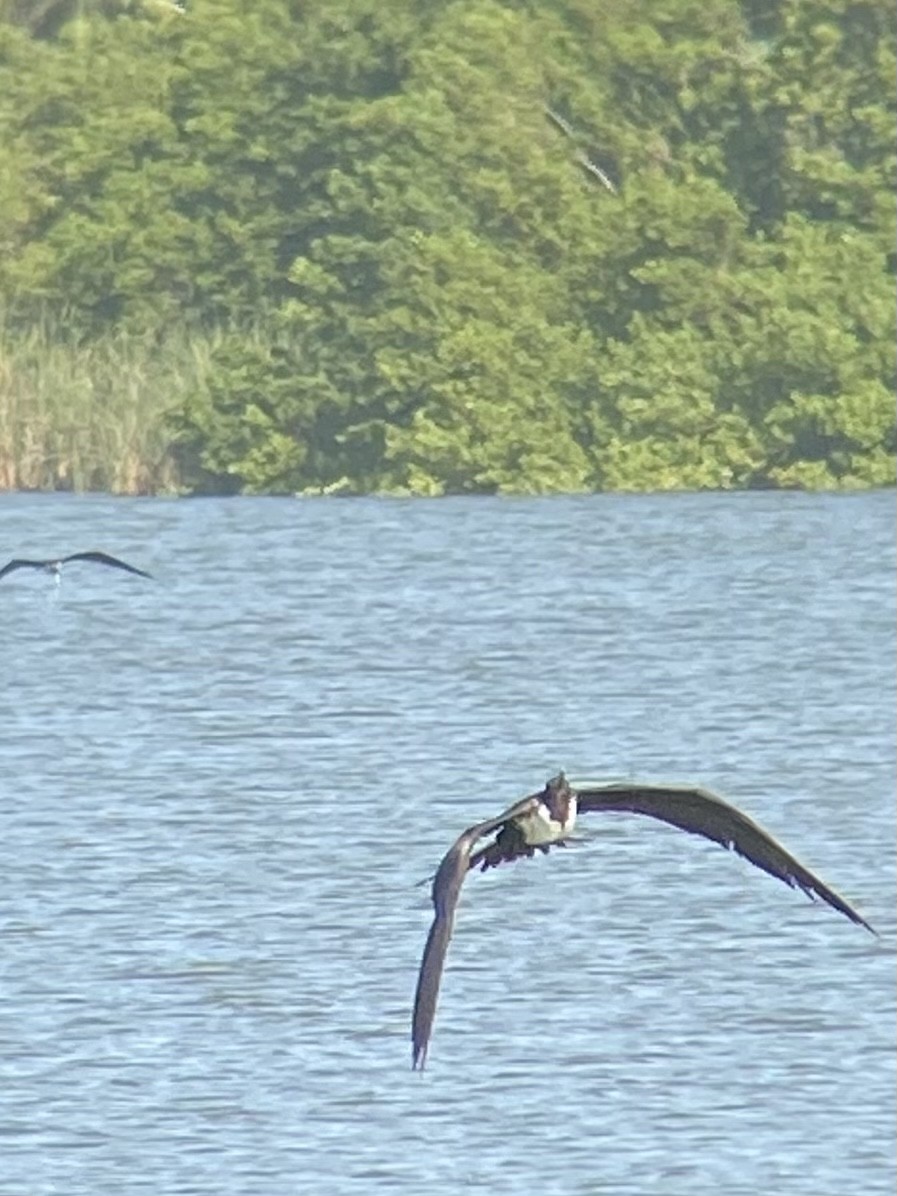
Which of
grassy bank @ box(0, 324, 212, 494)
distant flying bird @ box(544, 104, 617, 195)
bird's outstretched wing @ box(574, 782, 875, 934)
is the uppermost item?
bird's outstretched wing @ box(574, 782, 875, 934)

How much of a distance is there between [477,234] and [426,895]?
32.4m

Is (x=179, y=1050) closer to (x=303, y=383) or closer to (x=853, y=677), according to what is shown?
(x=853, y=677)

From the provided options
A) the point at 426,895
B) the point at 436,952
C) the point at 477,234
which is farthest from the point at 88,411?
the point at 436,952

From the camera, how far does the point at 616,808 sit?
11602 millimetres

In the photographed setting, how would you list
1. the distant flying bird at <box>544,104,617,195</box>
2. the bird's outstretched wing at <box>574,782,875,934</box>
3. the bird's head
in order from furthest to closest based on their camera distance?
the distant flying bird at <box>544,104,617,195</box>
the bird's head
the bird's outstretched wing at <box>574,782,875,934</box>

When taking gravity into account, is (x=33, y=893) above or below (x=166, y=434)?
above

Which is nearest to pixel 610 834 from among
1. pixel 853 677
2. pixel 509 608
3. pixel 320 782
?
pixel 320 782

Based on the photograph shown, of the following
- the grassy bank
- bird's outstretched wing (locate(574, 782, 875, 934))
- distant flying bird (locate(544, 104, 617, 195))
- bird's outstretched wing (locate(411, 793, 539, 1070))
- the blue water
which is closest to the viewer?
bird's outstretched wing (locate(411, 793, 539, 1070))

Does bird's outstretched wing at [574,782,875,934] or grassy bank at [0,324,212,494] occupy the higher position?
bird's outstretched wing at [574,782,875,934]

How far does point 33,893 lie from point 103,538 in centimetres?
2304

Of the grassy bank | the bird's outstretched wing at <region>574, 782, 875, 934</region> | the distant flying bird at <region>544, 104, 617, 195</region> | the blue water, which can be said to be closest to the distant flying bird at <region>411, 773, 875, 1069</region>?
the bird's outstretched wing at <region>574, 782, 875, 934</region>

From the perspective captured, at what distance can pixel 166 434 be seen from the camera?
1863 inches

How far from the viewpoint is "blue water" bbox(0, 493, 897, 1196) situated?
572 inches

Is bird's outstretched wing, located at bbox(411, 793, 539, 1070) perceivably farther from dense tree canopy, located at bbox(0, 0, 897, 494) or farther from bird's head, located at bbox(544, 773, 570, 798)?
dense tree canopy, located at bbox(0, 0, 897, 494)
